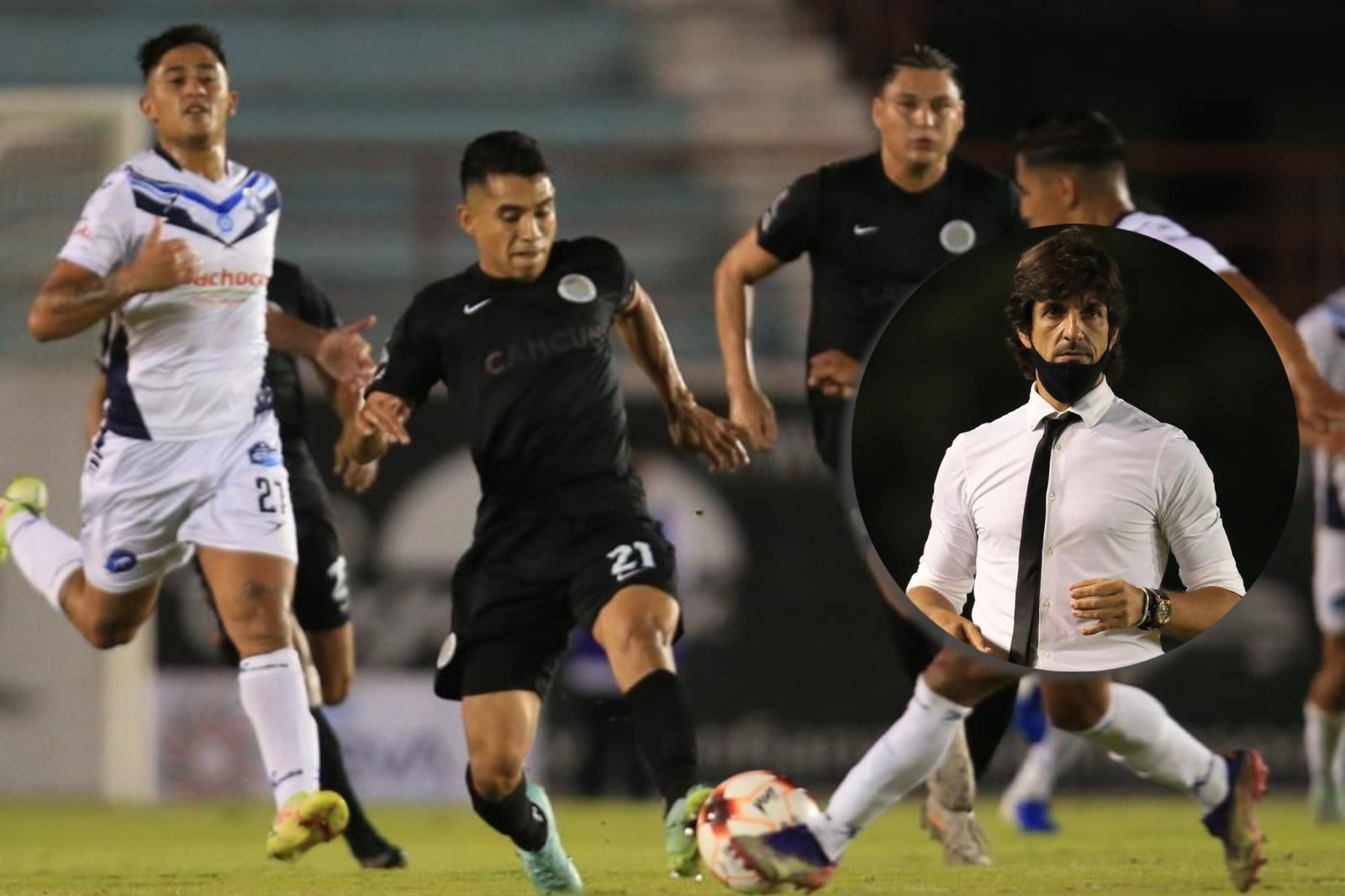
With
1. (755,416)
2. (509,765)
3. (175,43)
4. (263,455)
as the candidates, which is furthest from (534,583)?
(175,43)

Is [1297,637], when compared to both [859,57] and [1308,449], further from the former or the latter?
[859,57]

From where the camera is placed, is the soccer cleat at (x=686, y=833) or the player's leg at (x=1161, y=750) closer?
the soccer cleat at (x=686, y=833)

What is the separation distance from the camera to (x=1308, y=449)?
10.2 meters

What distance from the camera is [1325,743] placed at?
942 cm

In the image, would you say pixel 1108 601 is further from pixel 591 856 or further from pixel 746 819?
pixel 591 856

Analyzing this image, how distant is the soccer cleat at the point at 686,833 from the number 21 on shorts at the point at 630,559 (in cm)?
67

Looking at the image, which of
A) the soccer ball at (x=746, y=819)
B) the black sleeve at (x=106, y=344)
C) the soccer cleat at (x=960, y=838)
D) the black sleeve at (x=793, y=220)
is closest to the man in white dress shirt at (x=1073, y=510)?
the soccer ball at (x=746, y=819)

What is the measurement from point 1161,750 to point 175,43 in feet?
10.7

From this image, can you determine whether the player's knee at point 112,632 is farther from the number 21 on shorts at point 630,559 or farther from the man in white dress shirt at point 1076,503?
the man in white dress shirt at point 1076,503

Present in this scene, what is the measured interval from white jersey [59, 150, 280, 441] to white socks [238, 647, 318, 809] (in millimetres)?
736

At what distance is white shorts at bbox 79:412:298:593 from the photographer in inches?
256

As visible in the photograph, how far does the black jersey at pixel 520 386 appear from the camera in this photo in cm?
598

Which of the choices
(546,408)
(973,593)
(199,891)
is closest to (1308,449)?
(546,408)

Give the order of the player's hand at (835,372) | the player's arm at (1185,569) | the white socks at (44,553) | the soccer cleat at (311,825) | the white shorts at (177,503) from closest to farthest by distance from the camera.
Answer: the player's arm at (1185,569) → the soccer cleat at (311,825) → the white shorts at (177,503) → the player's hand at (835,372) → the white socks at (44,553)
